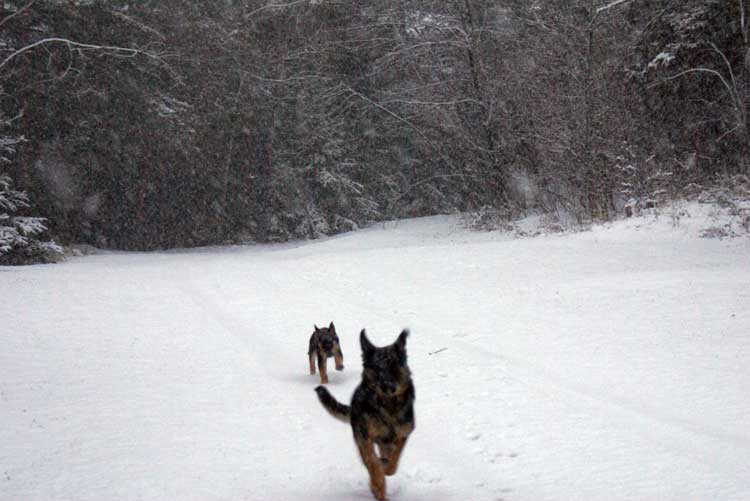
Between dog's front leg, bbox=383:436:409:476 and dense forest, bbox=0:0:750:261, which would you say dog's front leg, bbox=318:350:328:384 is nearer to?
dog's front leg, bbox=383:436:409:476

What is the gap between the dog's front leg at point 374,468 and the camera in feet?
14.4

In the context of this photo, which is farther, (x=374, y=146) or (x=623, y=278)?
(x=374, y=146)

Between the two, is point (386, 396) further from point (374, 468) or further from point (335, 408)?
point (335, 408)

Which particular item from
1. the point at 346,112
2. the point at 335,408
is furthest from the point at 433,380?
the point at 346,112

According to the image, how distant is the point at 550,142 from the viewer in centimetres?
2172

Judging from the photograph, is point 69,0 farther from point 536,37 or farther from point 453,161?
point 536,37

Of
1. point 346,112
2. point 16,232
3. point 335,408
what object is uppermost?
point 346,112

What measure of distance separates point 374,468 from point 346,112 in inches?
1201

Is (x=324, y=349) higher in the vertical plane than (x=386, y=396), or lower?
lower

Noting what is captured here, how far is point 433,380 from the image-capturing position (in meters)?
7.72

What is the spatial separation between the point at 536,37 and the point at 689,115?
23.2 feet

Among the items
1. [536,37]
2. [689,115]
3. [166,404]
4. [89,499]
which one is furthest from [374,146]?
[89,499]

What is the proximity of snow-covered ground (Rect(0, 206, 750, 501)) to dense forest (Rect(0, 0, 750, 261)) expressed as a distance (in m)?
5.23

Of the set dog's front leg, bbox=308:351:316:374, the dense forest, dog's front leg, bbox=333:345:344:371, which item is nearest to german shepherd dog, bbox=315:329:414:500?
dog's front leg, bbox=333:345:344:371
